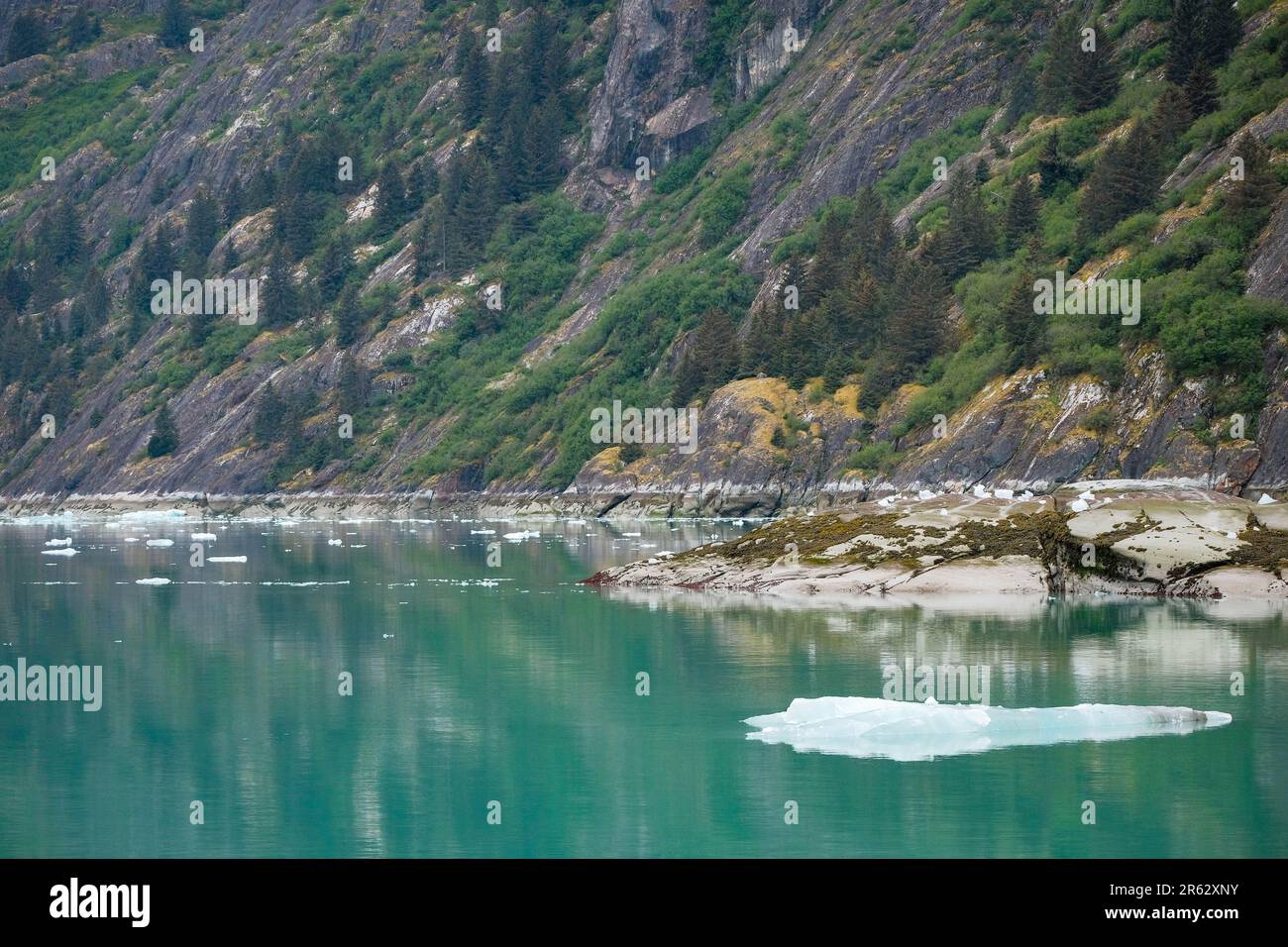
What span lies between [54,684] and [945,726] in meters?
A: 21.6

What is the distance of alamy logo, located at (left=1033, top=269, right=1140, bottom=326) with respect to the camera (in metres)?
82.6

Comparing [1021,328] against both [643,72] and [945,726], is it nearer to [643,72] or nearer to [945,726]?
[945,726]

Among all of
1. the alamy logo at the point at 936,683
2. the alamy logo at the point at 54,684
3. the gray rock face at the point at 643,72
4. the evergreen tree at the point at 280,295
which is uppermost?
the gray rock face at the point at 643,72

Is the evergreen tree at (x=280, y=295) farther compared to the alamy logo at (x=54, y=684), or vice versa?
the evergreen tree at (x=280, y=295)

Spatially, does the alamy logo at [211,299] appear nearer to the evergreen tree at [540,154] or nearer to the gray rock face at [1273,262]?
the evergreen tree at [540,154]

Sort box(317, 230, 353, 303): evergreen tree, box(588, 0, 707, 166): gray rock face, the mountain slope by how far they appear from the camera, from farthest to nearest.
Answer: box(317, 230, 353, 303): evergreen tree → box(588, 0, 707, 166): gray rock face → the mountain slope

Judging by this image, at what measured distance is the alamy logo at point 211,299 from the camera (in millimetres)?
186225

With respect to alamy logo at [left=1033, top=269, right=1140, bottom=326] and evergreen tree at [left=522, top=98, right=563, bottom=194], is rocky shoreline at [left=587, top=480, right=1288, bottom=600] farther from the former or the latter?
evergreen tree at [left=522, top=98, right=563, bottom=194]

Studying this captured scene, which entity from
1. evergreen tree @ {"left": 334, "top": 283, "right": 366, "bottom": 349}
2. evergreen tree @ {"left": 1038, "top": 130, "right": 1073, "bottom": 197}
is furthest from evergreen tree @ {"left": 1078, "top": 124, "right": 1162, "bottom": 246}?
evergreen tree @ {"left": 334, "top": 283, "right": 366, "bottom": 349}

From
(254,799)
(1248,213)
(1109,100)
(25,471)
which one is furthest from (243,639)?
(25,471)
